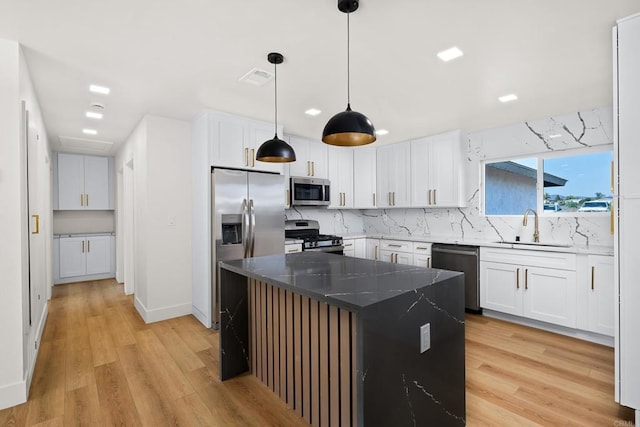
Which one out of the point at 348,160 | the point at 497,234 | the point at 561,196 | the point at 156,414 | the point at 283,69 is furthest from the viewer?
the point at 348,160

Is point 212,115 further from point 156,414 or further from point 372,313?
point 372,313

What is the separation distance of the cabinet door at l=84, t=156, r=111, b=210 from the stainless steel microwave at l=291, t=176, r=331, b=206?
4191 millimetres

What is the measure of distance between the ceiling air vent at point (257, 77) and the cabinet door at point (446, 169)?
292 centimetres

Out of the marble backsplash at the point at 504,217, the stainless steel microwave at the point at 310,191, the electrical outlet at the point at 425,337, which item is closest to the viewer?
the electrical outlet at the point at 425,337

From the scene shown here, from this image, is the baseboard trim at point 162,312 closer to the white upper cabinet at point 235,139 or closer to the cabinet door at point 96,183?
the white upper cabinet at point 235,139

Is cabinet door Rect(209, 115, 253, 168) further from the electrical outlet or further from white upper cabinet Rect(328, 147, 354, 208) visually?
the electrical outlet

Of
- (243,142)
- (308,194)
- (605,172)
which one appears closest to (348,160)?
(308,194)

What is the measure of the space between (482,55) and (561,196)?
2.50m

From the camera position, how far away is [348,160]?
5691 mm

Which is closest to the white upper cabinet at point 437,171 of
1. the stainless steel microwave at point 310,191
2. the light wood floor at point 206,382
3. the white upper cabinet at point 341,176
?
the white upper cabinet at point 341,176

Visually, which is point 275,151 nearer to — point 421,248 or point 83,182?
point 421,248

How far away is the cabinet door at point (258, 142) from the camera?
4.04 m

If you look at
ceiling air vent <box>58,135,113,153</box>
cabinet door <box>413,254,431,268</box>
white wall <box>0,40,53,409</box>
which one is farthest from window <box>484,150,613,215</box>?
ceiling air vent <box>58,135,113,153</box>

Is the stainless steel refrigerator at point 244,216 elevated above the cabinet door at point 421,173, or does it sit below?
below
